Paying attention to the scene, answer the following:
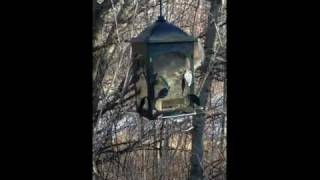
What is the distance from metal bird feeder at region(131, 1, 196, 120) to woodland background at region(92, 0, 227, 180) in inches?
23.6

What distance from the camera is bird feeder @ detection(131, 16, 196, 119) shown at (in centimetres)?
301

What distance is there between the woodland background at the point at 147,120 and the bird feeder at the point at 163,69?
606mm

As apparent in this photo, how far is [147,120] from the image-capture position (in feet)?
13.0

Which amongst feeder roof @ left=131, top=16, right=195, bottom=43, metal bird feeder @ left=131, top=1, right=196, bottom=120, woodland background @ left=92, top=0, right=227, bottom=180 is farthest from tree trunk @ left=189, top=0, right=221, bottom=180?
feeder roof @ left=131, top=16, right=195, bottom=43

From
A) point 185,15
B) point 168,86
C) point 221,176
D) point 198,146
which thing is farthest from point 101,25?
point 221,176

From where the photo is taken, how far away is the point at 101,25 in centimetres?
374

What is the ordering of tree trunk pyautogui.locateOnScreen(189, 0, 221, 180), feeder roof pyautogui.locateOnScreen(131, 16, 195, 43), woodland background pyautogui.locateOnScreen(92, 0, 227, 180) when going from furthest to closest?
tree trunk pyautogui.locateOnScreen(189, 0, 221, 180)
woodland background pyautogui.locateOnScreen(92, 0, 227, 180)
feeder roof pyautogui.locateOnScreen(131, 16, 195, 43)

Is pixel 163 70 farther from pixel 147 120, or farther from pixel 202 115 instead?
pixel 202 115

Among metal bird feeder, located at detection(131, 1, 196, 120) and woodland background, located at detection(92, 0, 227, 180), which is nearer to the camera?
metal bird feeder, located at detection(131, 1, 196, 120)

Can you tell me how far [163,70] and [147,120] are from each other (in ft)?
3.01

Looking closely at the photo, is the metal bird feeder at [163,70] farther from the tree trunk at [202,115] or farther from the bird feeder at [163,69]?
the tree trunk at [202,115]

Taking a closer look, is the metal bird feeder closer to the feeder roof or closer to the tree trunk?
the feeder roof

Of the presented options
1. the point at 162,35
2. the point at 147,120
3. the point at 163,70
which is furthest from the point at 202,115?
the point at 162,35

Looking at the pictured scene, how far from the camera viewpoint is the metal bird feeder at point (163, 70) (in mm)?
3012
